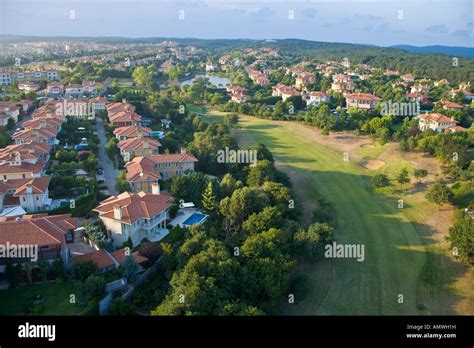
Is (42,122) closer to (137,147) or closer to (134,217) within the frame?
(137,147)

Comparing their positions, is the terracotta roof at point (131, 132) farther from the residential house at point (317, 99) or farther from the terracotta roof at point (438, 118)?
the residential house at point (317, 99)

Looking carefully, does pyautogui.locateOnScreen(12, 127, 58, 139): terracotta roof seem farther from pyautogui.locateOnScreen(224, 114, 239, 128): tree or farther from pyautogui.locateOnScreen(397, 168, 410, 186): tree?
pyautogui.locateOnScreen(397, 168, 410, 186): tree

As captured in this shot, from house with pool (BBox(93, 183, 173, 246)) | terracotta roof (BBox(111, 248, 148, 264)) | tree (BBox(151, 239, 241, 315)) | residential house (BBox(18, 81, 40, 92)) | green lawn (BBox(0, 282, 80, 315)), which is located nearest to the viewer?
tree (BBox(151, 239, 241, 315))

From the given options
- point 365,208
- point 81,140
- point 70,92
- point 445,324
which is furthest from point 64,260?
point 70,92

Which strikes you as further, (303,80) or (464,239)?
(303,80)
